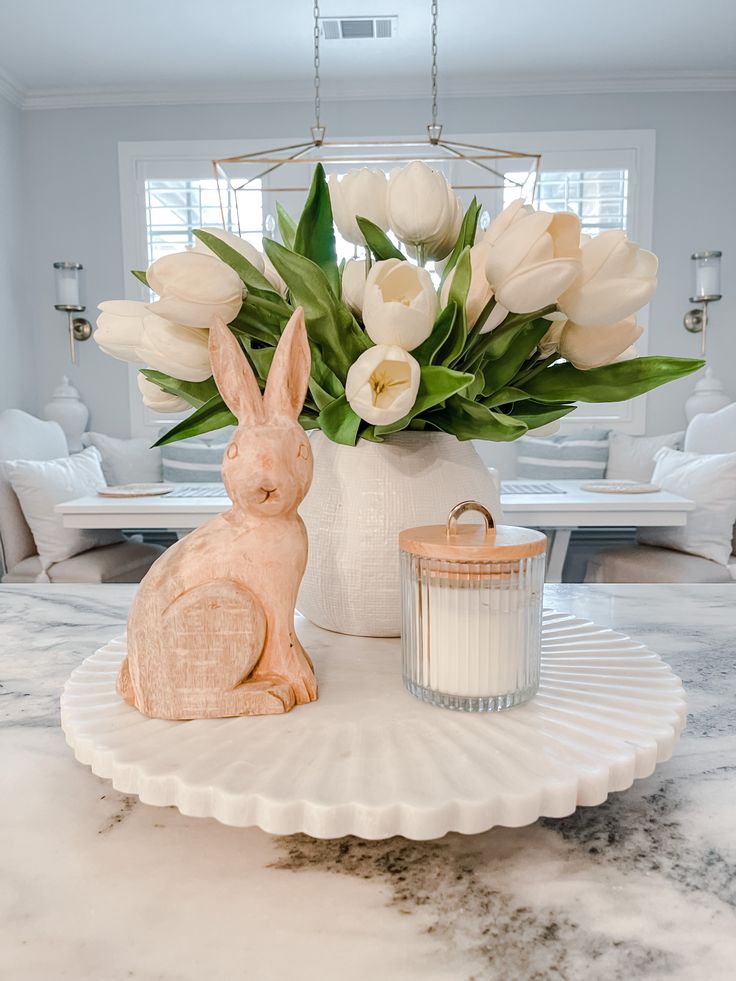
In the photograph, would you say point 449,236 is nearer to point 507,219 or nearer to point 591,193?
point 507,219

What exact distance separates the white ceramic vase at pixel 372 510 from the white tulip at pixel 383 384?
11 centimetres

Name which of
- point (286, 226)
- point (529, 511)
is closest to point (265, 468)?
point (286, 226)

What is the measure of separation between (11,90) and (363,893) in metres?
4.21

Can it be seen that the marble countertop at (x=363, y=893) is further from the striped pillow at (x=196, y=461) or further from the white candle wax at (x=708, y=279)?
the white candle wax at (x=708, y=279)

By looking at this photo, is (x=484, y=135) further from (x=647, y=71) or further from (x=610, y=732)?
(x=610, y=732)

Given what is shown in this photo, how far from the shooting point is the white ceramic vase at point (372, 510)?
63cm

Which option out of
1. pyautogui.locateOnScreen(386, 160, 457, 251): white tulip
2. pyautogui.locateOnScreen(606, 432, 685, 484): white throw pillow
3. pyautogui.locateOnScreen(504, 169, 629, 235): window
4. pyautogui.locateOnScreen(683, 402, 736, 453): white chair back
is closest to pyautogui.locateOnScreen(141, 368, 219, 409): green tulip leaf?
pyautogui.locateOnScreen(386, 160, 457, 251): white tulip

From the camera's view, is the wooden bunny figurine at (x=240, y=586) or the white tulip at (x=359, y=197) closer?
the wooden bunny figurine at (x=240, y=586)

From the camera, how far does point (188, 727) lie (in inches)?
17.7

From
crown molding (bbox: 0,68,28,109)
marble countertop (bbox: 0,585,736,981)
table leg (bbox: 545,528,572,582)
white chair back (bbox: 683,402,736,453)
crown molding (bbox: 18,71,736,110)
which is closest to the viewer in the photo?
marble countertop (bbox: 0,585,736,981)

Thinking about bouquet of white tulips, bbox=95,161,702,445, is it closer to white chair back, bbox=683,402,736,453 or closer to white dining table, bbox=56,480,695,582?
white dining table, bbox=56,480,695,582

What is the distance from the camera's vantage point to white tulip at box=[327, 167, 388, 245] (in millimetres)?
656

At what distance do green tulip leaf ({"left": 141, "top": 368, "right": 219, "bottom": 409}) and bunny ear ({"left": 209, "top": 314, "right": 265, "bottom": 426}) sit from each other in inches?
6.8

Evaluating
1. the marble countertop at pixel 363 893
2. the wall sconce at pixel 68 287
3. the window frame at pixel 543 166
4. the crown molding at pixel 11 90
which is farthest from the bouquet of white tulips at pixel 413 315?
the crown molding at pixel 11 90
